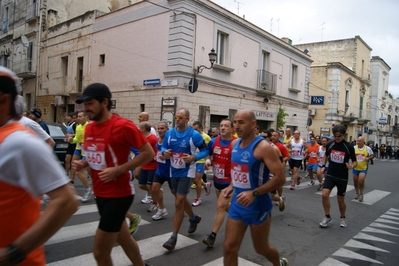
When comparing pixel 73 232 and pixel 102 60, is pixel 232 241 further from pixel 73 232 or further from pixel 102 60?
pixel 102 60

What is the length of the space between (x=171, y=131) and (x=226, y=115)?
543 inches

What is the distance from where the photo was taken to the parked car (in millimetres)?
11307

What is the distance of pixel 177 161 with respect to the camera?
496 cm

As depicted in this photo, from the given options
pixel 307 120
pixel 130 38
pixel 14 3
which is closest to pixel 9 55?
pixel 14 3

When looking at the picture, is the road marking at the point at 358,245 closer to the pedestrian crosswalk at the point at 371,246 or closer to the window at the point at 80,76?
the pedestrian crosswalk at the point at 371,246

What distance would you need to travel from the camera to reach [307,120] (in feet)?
93.0

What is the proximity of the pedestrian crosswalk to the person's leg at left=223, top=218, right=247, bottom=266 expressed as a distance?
6.35 feet

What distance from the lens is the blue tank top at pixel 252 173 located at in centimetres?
329

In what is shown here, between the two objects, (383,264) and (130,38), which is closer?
(383,264)

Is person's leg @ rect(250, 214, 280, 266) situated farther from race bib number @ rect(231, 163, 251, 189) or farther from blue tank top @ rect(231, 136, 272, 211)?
race bib number @ rect(231, 163, 251, 189)

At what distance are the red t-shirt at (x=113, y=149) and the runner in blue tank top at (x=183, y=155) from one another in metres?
1.76

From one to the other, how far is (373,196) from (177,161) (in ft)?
27.8

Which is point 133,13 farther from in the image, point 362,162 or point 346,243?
point 346,243

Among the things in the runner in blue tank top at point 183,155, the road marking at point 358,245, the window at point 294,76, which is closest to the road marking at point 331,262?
the road marking at point 358,245
